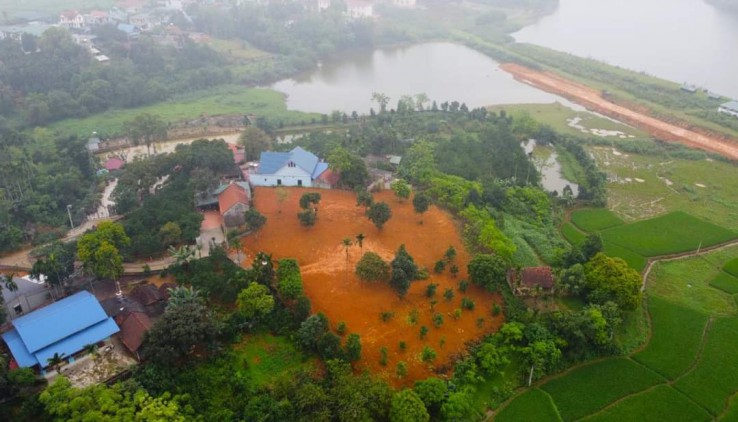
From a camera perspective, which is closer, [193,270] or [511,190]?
[193,270]

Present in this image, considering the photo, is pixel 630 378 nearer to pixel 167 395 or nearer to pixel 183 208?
pixel 167 395

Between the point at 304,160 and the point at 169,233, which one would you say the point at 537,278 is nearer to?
the point at 304,160

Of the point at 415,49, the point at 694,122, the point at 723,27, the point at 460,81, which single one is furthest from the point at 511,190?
the point at 723,27

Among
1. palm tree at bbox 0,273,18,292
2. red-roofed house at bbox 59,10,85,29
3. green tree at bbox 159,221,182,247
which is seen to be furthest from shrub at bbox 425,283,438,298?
red-roofed house at bbox 59,10,85,29

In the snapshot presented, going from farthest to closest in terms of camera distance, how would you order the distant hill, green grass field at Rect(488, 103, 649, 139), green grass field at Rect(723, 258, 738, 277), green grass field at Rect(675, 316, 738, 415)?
the distant hill < green grass field at Rect(488, 103, 649, 139) < green grass field at Rect(723, 258, 738, 277) < green grass field at Rect(675, 316, 738, 415)

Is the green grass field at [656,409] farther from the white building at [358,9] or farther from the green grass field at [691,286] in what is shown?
the white building at [358,9]

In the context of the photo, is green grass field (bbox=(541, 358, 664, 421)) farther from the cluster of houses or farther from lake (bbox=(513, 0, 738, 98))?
lake (bbox=(513, 0, 738, 98))
